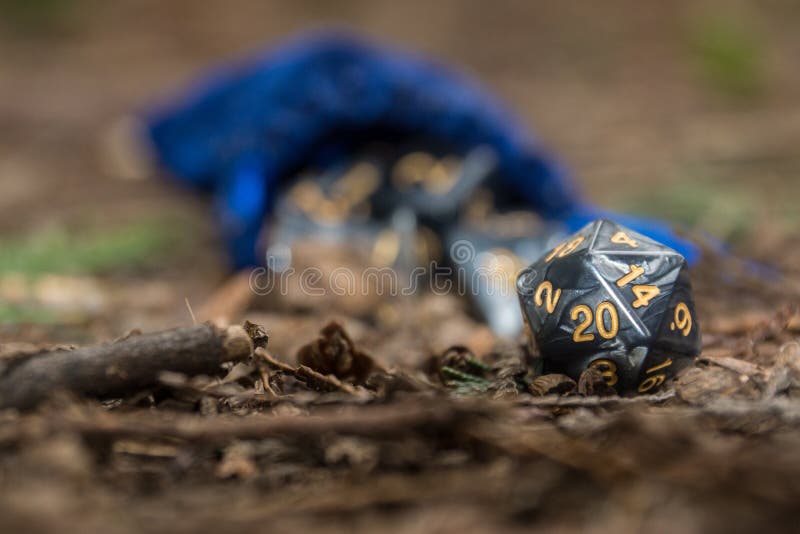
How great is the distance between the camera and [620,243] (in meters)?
1.39

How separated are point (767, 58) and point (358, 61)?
455cm

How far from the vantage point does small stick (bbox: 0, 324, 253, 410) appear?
1.06 m

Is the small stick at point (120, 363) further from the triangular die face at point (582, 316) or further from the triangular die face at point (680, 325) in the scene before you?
the triangular die face at point (680, 325)

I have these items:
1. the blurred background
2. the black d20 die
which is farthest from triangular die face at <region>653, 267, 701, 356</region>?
the blurred background

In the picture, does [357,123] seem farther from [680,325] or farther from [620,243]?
[680,325]

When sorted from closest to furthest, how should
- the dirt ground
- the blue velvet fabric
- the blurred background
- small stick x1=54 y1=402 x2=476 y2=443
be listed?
the dirt ground < small stick x1=54 y1=402 x2=476 y2=443 < the blurred background < the blue velvet fabric

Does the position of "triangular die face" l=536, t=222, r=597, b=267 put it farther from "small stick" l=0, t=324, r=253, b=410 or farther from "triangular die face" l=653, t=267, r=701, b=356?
"small stick" l=0, t=324, r=253, b=410

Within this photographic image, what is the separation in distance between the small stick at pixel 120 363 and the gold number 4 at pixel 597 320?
1.62 feet

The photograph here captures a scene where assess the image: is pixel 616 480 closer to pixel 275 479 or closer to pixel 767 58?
pixel 275 479

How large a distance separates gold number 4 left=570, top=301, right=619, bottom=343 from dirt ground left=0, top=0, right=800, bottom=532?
0.31 feet

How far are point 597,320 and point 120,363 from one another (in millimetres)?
682

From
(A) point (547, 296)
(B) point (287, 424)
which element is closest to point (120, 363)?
(B) point (287, 424)

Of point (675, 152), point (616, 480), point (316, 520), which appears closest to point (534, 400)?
point (616, 480)

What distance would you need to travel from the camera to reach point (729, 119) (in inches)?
230
